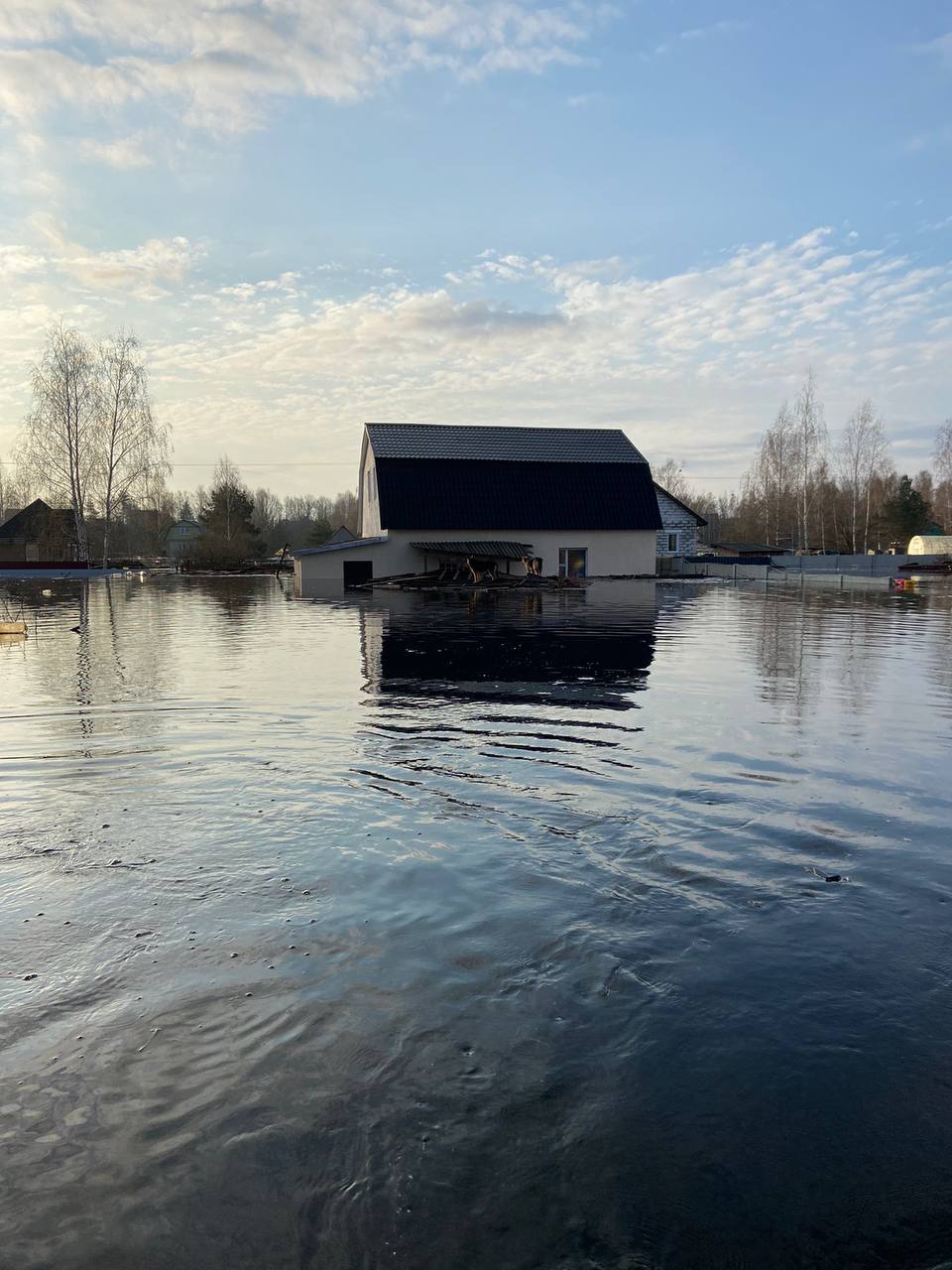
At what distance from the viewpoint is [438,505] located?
50688mm

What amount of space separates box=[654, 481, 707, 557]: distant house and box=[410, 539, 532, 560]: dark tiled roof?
19.4m

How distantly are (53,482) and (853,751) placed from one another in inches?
2462

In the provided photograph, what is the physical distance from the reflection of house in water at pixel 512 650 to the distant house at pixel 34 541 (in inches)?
2269

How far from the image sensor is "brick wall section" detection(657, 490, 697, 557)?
6594cm

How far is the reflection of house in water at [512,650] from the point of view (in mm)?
12867

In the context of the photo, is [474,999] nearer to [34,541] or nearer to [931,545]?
[931,545]

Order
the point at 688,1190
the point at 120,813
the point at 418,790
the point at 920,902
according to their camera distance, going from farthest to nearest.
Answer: the point at 418,790
the point at 120,813
the point at 920,902
the point at 688,1190

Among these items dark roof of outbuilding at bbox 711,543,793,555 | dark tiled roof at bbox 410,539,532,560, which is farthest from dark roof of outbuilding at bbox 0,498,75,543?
dark roof of outbuilding at bbox 711,543,793,555

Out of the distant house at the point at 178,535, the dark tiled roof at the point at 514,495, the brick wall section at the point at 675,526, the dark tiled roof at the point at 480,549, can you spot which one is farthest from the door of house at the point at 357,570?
the distant house at the point at 178,535

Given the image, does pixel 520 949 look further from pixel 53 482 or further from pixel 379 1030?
pixel 53 482

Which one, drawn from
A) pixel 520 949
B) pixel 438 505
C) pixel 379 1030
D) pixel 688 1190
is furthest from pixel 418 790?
pixel 438 505

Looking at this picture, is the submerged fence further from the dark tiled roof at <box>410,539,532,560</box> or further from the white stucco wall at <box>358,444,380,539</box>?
the white stucco wall at <box>358,444,380,539</box>

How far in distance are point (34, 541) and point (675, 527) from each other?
5809 centimetres

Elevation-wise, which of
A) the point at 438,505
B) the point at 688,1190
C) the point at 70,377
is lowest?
the point at 688,1190
